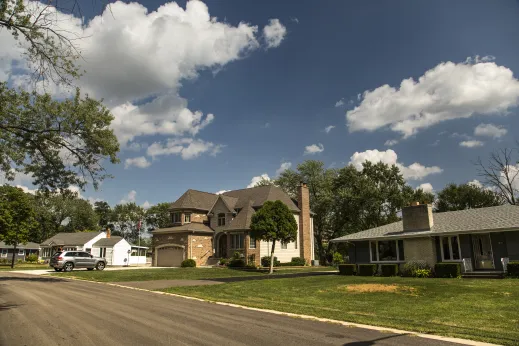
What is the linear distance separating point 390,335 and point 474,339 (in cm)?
167

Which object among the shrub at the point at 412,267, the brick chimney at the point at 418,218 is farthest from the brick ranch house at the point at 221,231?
the shrub at the point at 412,267

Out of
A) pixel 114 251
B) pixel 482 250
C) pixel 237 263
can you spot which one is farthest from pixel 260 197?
pixel 482 250

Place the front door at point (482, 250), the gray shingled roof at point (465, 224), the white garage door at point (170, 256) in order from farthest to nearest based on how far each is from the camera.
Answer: the white garage door at point (170, 256) < the front door at point (482, 250) < the gray shingled roof at point (465, 224)

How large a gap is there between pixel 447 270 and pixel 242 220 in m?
22.5

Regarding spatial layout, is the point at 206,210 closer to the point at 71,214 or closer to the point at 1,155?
the point at 1,155

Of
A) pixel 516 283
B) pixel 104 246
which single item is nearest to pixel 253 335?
pixel 516 283

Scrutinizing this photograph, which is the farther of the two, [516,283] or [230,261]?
[230,261]

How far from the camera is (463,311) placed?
34.7 ft

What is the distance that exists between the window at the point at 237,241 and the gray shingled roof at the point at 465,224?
1429 cm

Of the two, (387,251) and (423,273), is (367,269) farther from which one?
(423,273)

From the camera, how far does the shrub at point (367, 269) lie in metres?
24.9

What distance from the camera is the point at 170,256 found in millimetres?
42406

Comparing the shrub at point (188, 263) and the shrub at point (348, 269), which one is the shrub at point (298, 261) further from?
the shrub at point (348, 269)

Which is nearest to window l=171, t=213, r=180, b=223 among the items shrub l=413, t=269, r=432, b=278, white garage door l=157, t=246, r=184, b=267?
white garage door l=157, t=246, r=184, b=267
